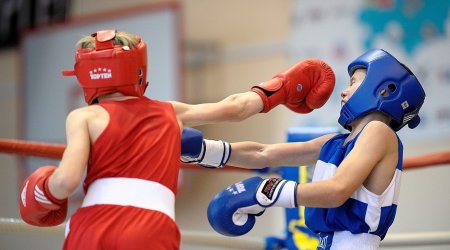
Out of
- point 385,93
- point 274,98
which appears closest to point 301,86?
point 274,98

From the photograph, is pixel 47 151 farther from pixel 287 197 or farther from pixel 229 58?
pixel 229 58

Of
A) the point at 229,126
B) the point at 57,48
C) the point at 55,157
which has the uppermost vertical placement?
the point at 55,157

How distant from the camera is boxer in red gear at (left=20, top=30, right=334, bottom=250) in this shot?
170cm

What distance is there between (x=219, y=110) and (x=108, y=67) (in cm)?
33

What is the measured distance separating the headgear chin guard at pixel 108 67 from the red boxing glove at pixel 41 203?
24 centimetres

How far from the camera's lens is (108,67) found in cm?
182

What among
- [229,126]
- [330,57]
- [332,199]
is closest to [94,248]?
[332,199]

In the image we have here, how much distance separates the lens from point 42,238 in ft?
8.55

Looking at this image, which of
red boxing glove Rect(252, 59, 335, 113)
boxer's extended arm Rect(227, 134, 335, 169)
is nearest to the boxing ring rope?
boxer's extended arm Rect(227, 134, 335, 169)

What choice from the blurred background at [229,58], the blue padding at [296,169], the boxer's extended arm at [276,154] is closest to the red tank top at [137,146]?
the boxer's extended arm at [276,154]

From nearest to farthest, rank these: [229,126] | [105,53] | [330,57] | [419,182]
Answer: [105,53]
[419,182]
[330,57]
[229,126]

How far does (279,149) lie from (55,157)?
84 centimetres

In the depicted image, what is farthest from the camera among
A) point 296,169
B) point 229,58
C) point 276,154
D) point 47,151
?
point 229,58

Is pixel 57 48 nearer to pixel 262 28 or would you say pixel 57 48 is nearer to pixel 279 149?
pixel 262 28
